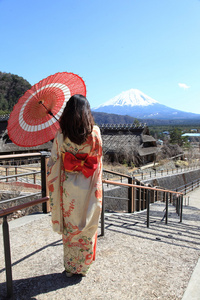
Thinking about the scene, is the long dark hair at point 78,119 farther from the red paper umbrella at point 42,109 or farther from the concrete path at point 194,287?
the concrete path at point 194,287

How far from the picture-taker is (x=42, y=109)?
7.93ft

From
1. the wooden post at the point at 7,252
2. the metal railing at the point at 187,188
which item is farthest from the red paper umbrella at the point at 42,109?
the metal railing at the point at 187,188

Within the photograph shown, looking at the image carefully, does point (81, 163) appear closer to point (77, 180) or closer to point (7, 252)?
point (77, 180)

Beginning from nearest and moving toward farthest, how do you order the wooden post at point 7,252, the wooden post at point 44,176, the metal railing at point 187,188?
the wooden post at point 7,252 < the wooden post at point 44,176 < the metal railing at point 187,188

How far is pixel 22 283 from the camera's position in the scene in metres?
1.98

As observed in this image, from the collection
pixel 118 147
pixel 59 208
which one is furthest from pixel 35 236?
pixel 118 147

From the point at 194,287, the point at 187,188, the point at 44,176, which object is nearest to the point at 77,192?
the point at 194,287

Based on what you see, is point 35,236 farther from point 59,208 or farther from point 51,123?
point 51,123

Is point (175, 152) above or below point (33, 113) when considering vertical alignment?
below

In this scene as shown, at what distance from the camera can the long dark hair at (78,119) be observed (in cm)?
177

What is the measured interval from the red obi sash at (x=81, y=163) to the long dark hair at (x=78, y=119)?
4.8 inches

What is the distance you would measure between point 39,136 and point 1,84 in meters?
52.5

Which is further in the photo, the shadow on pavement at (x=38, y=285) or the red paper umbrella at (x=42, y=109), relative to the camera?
the red paper umbrella at (x=42, y=109)

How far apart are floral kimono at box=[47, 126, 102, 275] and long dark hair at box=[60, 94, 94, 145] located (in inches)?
2.8
